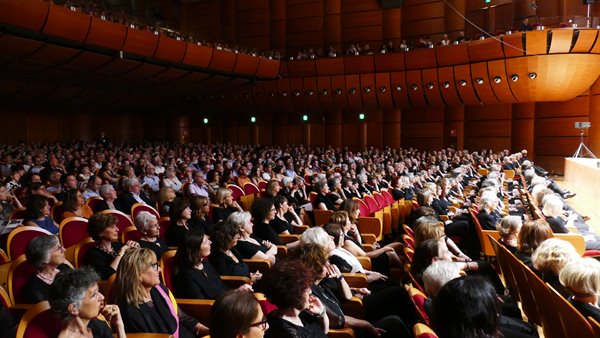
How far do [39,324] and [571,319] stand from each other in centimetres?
187

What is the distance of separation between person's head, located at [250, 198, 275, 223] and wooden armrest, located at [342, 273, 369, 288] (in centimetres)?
101

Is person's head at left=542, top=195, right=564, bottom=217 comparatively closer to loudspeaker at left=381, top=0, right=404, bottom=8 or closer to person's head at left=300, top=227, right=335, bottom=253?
person's head at left=300, top=227, right=335, bottom=253

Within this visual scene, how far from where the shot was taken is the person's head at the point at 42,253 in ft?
6.08

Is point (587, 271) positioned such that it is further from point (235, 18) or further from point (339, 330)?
point (235, 18)

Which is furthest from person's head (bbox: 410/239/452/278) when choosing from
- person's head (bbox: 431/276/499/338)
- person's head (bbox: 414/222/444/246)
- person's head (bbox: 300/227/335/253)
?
person's head (bbox: 431/276/499/338)

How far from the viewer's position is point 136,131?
1753cm

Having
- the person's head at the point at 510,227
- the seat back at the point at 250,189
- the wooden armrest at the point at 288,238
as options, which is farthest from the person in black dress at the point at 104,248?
the seat back at the point at 250,189

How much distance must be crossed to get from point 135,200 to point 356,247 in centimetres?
231

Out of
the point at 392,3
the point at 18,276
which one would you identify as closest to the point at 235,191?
the point at 18,276

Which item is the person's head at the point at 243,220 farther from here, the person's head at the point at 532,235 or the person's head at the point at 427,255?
the person's head at the point at 532,235

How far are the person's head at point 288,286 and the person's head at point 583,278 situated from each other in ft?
3.80

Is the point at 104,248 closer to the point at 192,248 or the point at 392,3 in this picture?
the point at 192,248

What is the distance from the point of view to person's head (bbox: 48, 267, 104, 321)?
4.75 feet

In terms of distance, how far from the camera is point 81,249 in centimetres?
231
